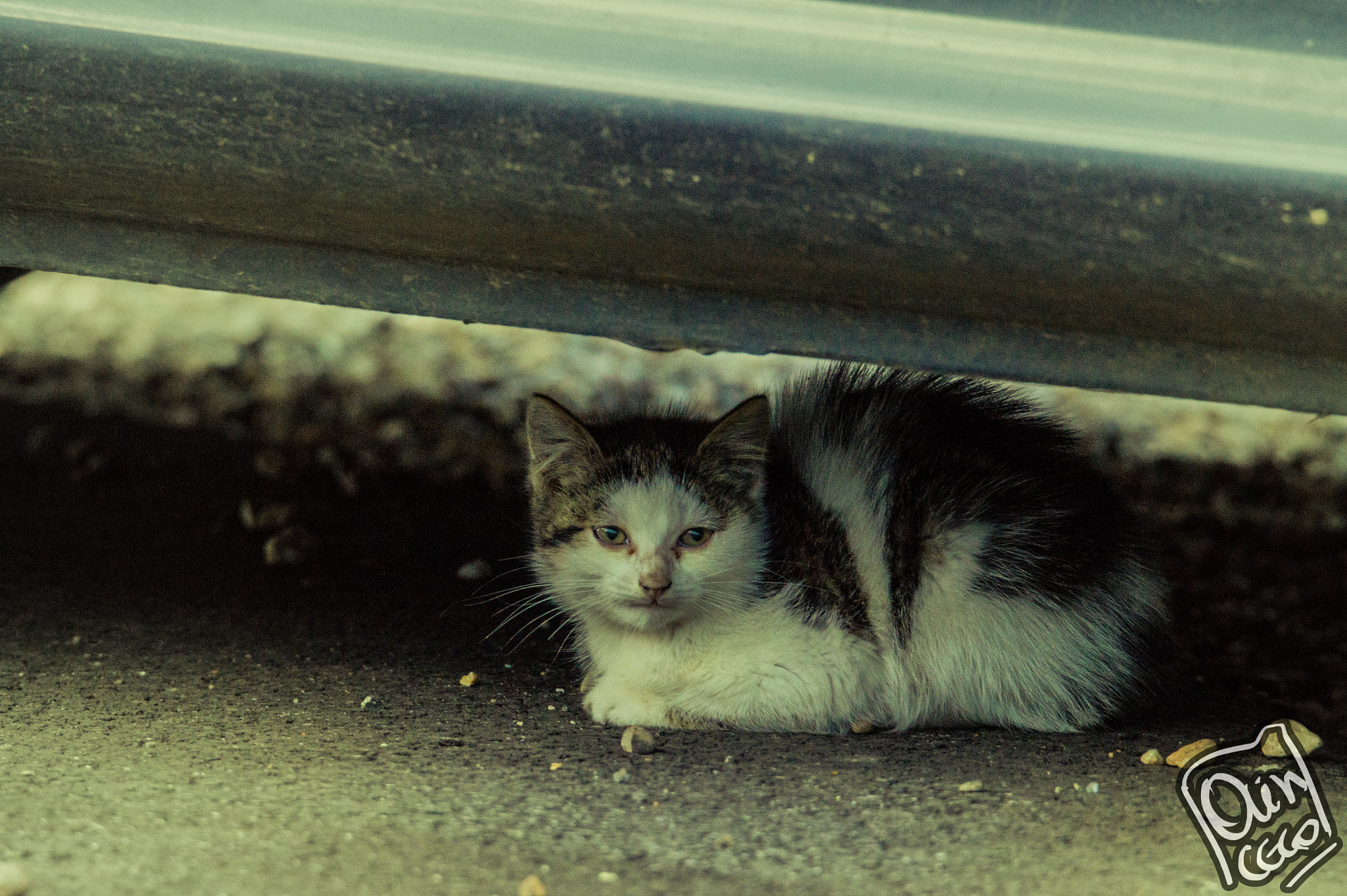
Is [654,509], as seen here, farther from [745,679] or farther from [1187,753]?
[1187,753]

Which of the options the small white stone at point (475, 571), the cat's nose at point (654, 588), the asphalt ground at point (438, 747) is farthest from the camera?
the small white stone at point (475, 571)

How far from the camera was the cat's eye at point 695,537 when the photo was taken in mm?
2373

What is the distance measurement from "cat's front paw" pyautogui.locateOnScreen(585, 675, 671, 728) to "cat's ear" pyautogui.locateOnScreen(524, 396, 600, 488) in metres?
0.47

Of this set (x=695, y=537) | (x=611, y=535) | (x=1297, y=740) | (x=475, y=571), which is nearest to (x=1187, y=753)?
(x=1297, y=740)

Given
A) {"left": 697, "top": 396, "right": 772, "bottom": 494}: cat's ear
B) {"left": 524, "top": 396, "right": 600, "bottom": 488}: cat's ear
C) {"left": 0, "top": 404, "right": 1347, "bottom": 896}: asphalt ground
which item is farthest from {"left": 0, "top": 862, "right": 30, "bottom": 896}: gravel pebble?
{"left": 697, "top": 396, "right": 772, "bottom": 494}: cat's ear

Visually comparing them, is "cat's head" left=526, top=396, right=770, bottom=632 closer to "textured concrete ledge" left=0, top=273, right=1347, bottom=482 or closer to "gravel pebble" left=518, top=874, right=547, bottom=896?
"gravel pebble" left=518, top=874, right=547, bottom=896

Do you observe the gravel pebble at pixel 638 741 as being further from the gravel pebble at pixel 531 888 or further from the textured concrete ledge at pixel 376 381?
the textured concrete ledge at pixel 376 381

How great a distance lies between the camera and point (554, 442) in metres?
2.49

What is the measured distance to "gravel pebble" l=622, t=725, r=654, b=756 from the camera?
2.15 metres

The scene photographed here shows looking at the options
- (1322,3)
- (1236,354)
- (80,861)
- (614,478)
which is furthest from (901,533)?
(80,861)

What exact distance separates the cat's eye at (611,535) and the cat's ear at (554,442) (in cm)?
16

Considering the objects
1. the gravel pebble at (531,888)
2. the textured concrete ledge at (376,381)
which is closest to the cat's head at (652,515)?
the gravel pebble at (531,888)

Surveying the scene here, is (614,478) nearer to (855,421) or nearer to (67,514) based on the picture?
(855,421)

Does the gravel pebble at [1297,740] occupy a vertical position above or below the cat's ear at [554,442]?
below
